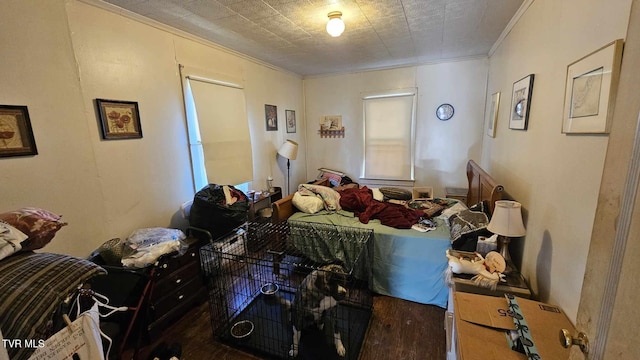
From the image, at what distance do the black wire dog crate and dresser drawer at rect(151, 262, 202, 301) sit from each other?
9 centimetres

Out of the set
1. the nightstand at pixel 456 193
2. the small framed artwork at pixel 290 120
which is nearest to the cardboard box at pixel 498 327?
the nightstand at pixel 456 193

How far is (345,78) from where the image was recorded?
14.9 ft

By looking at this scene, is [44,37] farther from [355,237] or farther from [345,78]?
[345,78]

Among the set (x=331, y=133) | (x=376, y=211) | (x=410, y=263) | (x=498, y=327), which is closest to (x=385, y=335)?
(x=410, y=263)

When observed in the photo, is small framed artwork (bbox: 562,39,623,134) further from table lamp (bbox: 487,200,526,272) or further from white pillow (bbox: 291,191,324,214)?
white pillow (bbox: 291,191,324,214)

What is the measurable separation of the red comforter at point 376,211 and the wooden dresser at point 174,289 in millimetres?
1595

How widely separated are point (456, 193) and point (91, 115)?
14.1ft

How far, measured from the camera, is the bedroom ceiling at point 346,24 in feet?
6.70

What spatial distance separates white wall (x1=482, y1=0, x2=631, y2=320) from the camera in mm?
1019

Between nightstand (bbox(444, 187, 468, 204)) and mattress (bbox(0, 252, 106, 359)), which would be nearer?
mattress (bbox(0, 252, 106, 359))

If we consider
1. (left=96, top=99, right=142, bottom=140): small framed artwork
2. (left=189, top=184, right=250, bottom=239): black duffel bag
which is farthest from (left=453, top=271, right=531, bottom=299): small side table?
(left=96, top=99, right=142, bottom=140): small framed artwork

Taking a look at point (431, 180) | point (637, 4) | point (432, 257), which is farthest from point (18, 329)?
point (431, 180)

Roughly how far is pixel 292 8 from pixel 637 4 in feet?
6.72
